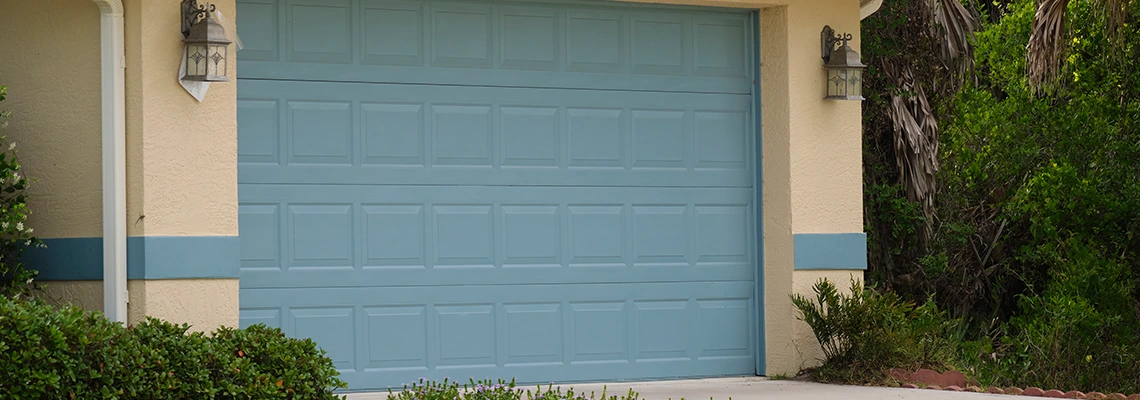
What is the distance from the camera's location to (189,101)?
7.42m

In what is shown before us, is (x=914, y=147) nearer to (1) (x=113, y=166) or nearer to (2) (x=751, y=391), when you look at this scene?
(2) (x=751, y=391)

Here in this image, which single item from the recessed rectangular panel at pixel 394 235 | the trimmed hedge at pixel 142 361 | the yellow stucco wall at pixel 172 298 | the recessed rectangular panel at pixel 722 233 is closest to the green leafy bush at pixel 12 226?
the yellow stucco wall at pixel 172 298

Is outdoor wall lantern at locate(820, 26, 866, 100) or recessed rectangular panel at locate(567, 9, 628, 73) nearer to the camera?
recessed rectangular panel at locate(567, 9, 628, 73)

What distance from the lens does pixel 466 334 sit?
27.2 ft

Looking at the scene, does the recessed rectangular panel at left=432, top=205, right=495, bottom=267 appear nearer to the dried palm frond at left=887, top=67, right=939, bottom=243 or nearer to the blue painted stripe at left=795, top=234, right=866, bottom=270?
the blue painted stripe at left=795, top=234, right=866, bottom=270

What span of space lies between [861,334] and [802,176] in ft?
3.78

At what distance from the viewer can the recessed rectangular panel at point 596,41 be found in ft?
28.2

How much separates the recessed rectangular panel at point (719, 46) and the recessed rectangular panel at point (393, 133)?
6.76ft

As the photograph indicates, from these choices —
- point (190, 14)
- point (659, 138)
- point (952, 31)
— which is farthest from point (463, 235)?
point (952, 31)

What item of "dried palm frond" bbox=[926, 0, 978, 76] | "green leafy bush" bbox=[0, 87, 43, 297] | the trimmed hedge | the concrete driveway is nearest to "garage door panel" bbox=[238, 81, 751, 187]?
"green leafy bush" bbox=[0, 87, 43, 297]

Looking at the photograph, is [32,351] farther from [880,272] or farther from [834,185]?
[880,272]

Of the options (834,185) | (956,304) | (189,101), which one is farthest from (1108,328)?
(189,101)

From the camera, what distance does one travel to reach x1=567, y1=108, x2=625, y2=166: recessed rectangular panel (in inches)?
338

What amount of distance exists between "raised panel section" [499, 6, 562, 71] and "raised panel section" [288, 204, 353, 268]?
1.47 meters
